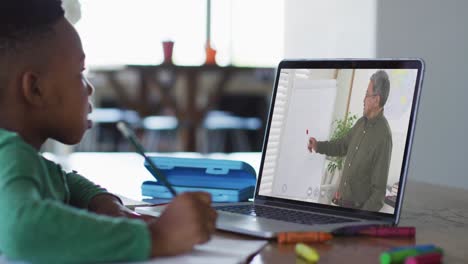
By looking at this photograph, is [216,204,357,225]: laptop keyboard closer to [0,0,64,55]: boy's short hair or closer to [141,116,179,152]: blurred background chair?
[0,0,64,55]: boy's short hair

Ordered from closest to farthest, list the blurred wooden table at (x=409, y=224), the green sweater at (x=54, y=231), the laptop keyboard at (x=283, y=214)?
the green sweater at (x=54, y=231), the blurred wooden table at (x=409, y=224), the laptop keyboard at (x=283, y=214)

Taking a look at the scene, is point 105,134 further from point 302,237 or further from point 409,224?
point 302,237

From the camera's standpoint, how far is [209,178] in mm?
1302

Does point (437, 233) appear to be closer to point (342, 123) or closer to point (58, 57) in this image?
point (342, 123)

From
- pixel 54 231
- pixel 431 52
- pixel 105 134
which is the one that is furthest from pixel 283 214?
pixel 105 134

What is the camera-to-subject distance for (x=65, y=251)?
0.72 meters

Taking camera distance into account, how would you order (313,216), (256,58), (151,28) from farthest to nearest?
(256,58) → (151,28) → (313,216)

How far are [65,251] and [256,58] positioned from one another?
765cm

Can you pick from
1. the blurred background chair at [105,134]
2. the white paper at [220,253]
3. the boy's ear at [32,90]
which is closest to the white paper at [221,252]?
the white paper at [220,253]

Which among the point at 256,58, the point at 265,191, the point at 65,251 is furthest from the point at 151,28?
the point at 65,251

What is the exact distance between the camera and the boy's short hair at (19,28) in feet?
2.93

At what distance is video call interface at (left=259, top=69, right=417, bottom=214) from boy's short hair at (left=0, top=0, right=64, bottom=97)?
44 cm

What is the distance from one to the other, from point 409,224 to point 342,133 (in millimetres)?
159

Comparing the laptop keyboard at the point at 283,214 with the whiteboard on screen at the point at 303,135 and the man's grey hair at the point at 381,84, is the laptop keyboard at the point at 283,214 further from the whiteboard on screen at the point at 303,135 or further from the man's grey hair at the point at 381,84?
the man's grey hair at the point at 381,84
